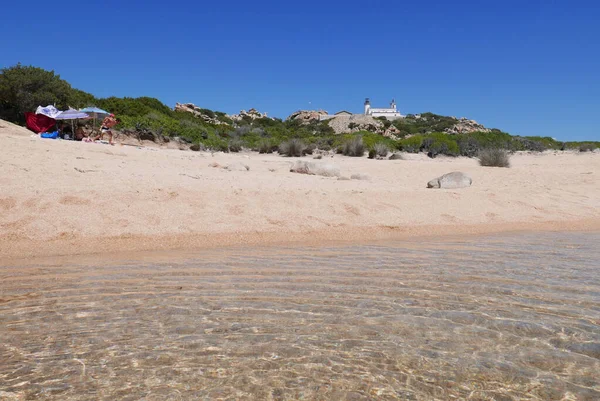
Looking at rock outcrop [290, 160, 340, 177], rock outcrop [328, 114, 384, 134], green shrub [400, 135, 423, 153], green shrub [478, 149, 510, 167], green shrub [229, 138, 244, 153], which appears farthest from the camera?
rock outcrop [328, 114, 384, 134]

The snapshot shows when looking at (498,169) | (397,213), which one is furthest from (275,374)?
(498,169)

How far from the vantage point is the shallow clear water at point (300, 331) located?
6.88ft

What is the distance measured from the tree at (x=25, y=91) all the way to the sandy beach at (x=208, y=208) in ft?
47.1

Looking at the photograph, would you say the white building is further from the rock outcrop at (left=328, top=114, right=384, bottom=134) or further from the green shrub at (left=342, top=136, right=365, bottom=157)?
the green shrub at (left=342, top=136, right=365, bottom=157)

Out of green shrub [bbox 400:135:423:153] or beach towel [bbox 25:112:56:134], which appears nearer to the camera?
beach towel [bbox 25:112:56:134]

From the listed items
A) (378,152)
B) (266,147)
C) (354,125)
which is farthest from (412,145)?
(354,125)

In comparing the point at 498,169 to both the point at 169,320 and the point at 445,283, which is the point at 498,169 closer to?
the point at 445,283

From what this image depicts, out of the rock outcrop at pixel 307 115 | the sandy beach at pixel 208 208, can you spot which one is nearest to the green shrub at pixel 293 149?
the sandy beach at pixel 208 208

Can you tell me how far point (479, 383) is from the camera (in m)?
2.13

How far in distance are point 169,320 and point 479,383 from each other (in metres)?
1.90

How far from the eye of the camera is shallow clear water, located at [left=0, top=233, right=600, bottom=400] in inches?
82.6

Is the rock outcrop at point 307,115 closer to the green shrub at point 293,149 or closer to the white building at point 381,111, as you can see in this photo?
the white building at point 381,111

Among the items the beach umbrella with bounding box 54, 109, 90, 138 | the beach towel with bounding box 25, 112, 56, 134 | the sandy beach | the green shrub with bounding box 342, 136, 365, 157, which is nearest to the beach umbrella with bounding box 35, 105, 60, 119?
the beach umbrella with bounding box 54, 109, 90, 138

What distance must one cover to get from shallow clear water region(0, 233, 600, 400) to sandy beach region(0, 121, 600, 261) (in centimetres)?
122
